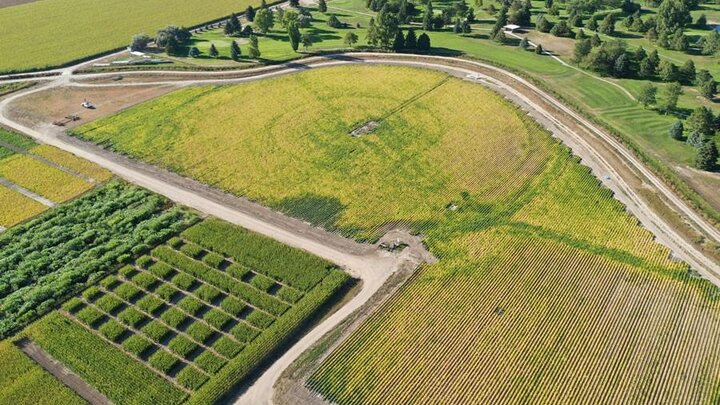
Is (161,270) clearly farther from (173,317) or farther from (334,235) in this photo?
(334,235)

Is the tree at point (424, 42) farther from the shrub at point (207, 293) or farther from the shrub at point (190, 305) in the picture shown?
the shrub at point (190, 305)

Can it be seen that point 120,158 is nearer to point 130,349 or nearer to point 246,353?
point 130,349

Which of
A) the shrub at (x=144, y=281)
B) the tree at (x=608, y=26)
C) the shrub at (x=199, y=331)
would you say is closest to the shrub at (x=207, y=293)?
the shrub at (x=199, y=331)

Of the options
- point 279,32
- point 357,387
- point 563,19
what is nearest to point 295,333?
point 357,387

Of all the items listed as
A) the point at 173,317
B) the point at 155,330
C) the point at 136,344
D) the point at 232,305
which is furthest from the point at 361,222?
the point at 136,344

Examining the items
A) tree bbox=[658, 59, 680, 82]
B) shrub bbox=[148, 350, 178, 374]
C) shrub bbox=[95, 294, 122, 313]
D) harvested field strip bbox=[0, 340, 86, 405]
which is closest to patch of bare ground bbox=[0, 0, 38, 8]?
shrub bbox=[95, 294, 122, 313]

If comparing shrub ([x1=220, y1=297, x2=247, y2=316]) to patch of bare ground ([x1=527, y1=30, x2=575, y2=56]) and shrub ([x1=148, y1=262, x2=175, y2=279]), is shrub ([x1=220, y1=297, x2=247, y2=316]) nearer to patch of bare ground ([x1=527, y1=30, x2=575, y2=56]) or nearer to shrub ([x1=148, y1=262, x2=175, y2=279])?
shrub ([x1=148, y1=262, x2=175, y2=279])
